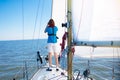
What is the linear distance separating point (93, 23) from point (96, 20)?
0.29 ft

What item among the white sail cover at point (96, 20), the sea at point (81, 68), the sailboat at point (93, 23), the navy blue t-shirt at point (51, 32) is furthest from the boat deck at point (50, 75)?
the white sail cover at point (96, 20)

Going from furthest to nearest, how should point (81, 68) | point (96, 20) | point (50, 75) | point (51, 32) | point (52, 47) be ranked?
point (81, 68) → point (52, 47) → point (51, 32) → point (50, 75) → point (96, 20)

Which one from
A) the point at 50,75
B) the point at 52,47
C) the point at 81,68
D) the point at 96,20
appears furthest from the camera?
the point at 81,68

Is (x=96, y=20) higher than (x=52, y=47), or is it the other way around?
(x=96, y=20)

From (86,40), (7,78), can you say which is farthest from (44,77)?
(7,78)

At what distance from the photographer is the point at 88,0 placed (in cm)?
543

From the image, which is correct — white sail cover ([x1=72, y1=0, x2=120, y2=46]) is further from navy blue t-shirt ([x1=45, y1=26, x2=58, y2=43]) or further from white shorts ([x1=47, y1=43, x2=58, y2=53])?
white shorts ([x1=47, y1=43, x2=58, y2=53])

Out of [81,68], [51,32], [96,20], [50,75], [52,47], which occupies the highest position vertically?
[96,20]

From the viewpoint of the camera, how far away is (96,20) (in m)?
5.41

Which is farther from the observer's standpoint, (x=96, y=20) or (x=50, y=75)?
(x=50, y=75)

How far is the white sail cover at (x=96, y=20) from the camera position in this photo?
530 cm

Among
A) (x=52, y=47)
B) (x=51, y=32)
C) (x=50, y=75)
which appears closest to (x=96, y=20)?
(x=50, y=75)

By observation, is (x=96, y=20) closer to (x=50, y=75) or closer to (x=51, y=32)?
(x=50, y=75)

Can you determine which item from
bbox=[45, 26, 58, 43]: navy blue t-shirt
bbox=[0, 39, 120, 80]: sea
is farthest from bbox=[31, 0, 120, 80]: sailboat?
bbox=[45, 26, 58, 43]: navy blue t-shirt
